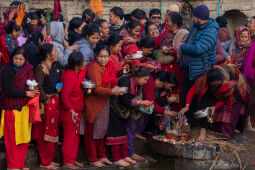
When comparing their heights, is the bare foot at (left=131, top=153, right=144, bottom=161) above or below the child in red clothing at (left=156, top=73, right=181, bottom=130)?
below

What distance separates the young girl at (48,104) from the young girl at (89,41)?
53 cm

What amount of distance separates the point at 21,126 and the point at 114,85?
4.62 ft

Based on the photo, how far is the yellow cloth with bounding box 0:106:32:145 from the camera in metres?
5.05

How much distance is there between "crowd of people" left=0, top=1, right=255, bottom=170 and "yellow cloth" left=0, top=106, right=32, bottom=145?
0.01 meters

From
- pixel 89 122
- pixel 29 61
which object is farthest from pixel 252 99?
pixel 29 61

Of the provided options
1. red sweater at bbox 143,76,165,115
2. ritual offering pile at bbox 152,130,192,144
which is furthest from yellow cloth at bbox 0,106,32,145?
ritual offering pile at bbox 152,130,192,144

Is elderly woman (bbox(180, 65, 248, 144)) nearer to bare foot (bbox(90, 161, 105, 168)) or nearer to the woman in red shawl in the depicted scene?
the woman in red shawl

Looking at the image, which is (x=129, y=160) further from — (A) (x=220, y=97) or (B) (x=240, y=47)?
(B) (x=240, y=47)

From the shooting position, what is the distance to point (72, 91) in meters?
5.32

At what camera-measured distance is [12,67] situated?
16.6 feet

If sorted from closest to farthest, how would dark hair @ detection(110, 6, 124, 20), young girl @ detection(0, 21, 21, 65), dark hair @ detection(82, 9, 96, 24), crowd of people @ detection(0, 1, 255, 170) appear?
crowd of people @ detection(0, 1, 255, 170) → young girl @ detection(0, 21, 21, 65) → dark hair @ detection(110, 6, 124, 20) → dark hair @ detection(82, 9, 96, 24)

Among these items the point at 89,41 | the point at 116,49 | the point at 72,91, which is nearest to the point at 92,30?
the point at 89,41

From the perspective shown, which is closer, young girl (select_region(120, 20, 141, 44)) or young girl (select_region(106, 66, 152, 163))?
young girl (select_region(106, 66, 152, 163))

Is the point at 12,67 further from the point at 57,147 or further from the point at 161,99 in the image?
the point at 161,99
